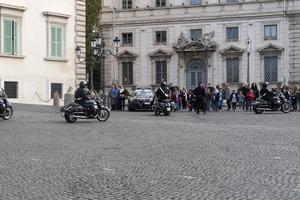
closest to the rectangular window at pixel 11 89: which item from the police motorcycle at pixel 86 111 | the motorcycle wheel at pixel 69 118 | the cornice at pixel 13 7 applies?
the cornice at pixel 13 7

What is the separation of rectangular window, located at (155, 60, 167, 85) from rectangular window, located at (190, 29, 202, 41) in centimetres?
358

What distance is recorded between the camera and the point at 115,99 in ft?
122

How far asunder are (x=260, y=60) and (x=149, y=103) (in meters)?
21.7

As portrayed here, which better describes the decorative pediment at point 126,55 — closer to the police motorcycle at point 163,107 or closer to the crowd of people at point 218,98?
the crowd of people at point 218,98

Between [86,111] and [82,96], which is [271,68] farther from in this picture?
[86,111]

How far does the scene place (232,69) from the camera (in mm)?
55625

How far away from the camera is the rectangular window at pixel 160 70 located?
5781cm

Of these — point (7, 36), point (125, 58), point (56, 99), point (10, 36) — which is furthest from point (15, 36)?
point (125, 58)

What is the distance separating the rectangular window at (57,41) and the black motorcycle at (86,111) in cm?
1298

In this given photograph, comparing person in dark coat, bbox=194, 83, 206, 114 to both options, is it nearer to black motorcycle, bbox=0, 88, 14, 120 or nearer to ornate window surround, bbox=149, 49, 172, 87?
black motorcycle, bbox=0, 88, 14, 120

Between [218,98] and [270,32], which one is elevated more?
[270,32]

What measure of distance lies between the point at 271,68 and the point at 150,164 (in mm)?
44798

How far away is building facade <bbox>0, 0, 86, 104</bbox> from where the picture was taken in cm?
3338

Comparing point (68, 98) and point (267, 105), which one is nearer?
point (267, 105)
